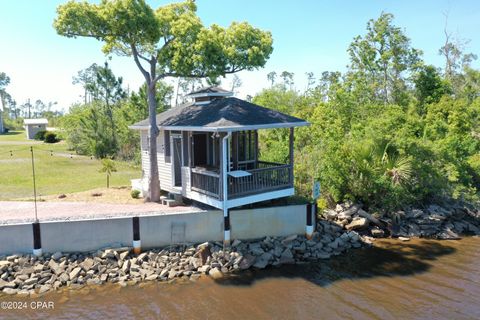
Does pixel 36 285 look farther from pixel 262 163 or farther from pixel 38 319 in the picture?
pixel 262 163

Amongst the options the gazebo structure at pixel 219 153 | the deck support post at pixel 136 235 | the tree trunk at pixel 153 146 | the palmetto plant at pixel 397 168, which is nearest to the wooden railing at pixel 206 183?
the gazebo structure at pixel 219 153

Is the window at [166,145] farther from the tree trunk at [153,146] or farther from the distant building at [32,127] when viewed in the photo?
the distant building at [32,127]

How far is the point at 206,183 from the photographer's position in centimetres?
1440

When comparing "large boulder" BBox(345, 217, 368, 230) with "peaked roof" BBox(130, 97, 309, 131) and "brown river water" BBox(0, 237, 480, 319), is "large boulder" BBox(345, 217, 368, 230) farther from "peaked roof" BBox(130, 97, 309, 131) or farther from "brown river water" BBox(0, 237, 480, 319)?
"peaked roof" BBox(130, 97, 309, 131)

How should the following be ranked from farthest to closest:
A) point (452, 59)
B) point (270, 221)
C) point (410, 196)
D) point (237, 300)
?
point (452, 59), point (410, 196), point (270, 221), point (237, 300)

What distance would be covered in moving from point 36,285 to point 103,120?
2433 cm

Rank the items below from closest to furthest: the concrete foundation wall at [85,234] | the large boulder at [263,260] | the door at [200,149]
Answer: the concrete foundation wall at [85,234] → the large boulder at [263,260] → the door at [200,149]

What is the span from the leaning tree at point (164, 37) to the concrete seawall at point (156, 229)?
344cm

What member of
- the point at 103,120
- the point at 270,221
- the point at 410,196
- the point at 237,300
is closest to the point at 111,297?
the point at 237,300

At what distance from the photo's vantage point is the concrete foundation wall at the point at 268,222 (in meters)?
14.3

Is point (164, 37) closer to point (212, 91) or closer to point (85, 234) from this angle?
point (212, 91)

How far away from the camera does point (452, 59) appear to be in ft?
141

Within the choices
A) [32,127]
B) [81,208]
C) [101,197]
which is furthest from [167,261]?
[32,127]

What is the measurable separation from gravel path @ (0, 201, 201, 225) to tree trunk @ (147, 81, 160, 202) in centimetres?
64
